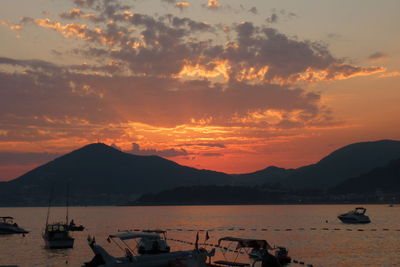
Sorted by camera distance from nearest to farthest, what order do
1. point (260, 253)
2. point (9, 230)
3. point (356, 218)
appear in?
point (260, 253), point (9, 230), point (356, 218)

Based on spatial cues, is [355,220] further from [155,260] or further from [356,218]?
[155,260]

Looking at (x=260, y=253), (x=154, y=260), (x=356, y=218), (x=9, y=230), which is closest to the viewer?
(x=154, y=260)

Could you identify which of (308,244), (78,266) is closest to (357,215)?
(308,244)

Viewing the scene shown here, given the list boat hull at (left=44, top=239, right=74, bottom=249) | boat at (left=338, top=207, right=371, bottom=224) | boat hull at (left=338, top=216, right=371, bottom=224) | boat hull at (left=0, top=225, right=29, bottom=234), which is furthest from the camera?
boat at (left=338, top=207, right=371, bottom=224)

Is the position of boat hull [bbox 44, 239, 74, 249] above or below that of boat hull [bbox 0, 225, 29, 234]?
below

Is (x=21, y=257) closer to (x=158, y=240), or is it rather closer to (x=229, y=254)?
(x=158, y=240)

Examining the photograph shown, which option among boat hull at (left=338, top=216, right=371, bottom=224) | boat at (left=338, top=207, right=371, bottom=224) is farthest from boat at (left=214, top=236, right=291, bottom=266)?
boat at (left=338, top=207, right=371, bottom=224)

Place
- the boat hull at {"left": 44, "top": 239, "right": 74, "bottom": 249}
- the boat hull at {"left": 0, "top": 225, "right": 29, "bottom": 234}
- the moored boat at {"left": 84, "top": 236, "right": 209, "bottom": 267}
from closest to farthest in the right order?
the moored boat at {"left": 84, "top": 236, "right": 209, "bottom": 267}
the boat hull at {"left": 44, "top": 239, "right": 74, "bottom": 249}
the boat hull at {"left": 0, "top": 225, "right": 29, "bottom": 234}

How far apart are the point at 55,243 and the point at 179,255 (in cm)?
3896

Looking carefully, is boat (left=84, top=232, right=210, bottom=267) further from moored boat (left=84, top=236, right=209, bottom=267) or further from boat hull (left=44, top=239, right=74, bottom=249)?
boat hull (left=44, top=239, right=74, bottom=249)

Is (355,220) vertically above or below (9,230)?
above

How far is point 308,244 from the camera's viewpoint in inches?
3738

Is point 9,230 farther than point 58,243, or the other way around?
point 9,230

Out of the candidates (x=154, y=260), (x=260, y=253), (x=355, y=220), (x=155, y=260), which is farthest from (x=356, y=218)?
(x=154, y=260)
